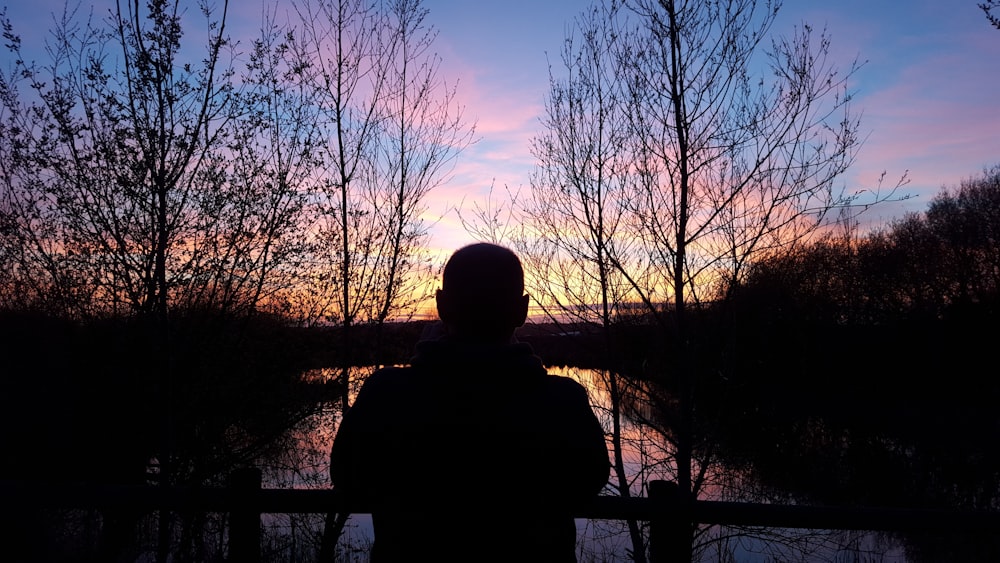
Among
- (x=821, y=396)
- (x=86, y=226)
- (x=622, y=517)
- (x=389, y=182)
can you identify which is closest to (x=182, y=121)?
(x=86, y=226)

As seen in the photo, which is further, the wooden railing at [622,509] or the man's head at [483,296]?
the wooden railing at [622,509]

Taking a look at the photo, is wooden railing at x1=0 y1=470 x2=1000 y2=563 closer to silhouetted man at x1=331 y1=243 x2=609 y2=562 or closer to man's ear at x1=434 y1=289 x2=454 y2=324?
silhouetted man at x1=331 y1=243 x2=609 y2=562

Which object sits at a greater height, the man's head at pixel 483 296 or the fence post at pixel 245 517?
the man's head at pixel 483 296

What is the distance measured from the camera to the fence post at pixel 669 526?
239 centimetres

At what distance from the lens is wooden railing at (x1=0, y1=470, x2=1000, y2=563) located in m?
2.31

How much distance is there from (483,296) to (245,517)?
1766 millimetres

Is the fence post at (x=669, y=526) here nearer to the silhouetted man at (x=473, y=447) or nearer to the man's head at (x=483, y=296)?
the silhouetted man at (x=473, y=447)

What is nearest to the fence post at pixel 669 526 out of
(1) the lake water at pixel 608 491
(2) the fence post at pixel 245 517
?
(2) the fence post at pixel 245 517

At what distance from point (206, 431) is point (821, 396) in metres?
27.4

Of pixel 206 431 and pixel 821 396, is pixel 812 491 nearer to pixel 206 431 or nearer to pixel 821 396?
pixel 206 431

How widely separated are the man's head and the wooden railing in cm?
119

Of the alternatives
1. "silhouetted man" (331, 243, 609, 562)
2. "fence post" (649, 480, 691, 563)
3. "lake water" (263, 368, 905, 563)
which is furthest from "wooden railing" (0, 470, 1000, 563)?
"lake water" (263, 368, 905, 563)

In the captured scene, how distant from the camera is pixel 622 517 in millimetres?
2402

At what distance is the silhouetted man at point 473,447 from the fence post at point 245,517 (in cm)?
134
